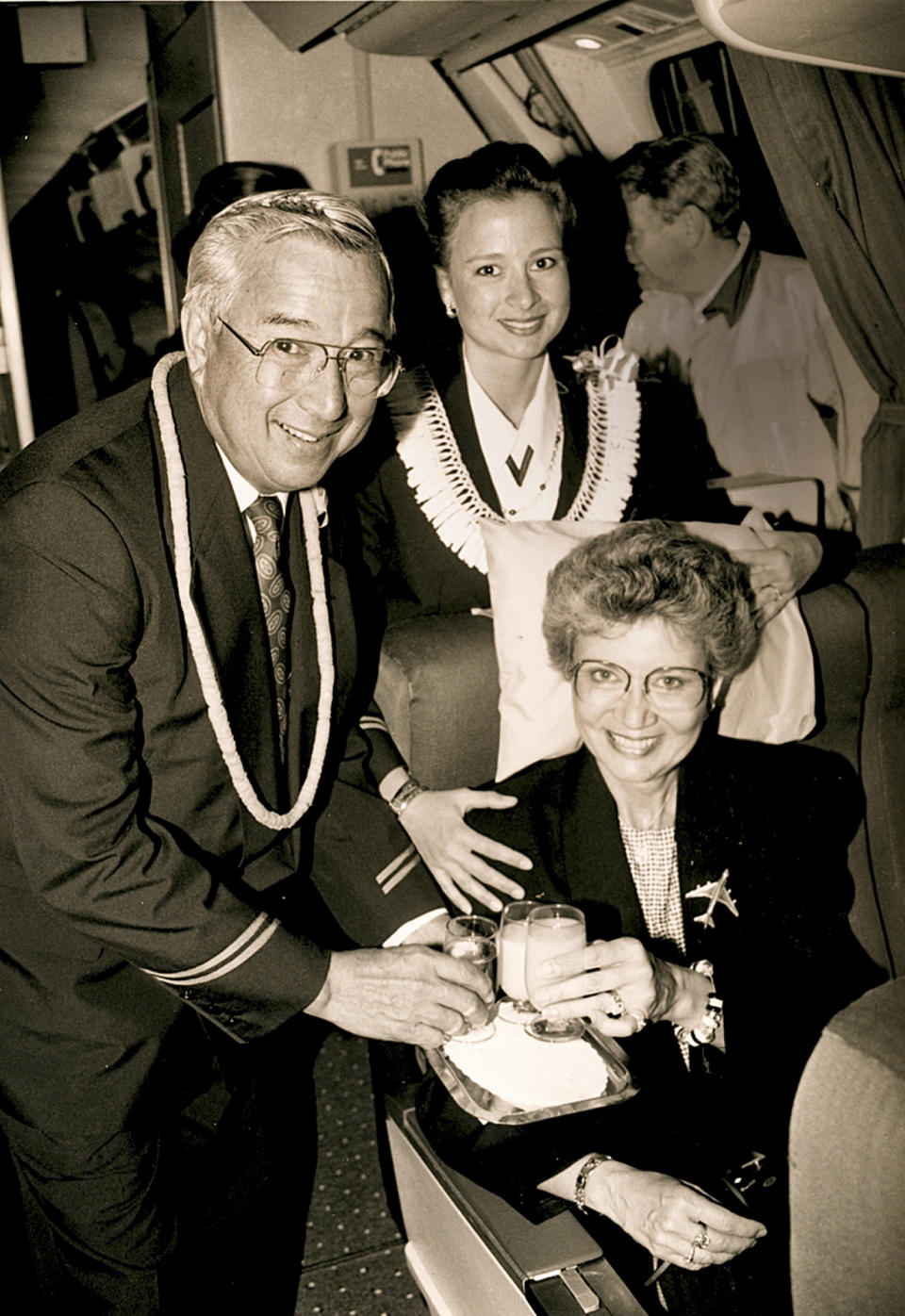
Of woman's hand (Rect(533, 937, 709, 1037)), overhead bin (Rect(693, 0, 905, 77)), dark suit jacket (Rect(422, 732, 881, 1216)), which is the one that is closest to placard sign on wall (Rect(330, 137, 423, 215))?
overhead bin (Rect(693, 0, 905, 77))

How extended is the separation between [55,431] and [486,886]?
37.4 inches

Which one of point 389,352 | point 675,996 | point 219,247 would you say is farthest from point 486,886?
point 219,247

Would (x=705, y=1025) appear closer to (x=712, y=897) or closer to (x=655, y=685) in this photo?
(x=712, y=897)

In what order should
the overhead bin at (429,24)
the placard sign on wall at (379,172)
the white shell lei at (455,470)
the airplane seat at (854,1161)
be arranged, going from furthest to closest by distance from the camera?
1. the placard sign on wall at (379,172)
2. the overhead bin at (429,24)
3. the white shell lei at (455,470)
4. the airplane seat at (854,1161)

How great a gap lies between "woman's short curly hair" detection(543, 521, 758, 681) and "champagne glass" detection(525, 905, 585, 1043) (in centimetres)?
49

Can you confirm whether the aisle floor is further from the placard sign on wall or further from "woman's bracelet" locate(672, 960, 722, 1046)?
the placard sign on wall

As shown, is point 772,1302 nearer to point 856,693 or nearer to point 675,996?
point 675,996

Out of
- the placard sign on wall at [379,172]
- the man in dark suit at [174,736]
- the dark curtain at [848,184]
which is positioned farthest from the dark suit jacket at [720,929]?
the placard sign on wall at [379,172]

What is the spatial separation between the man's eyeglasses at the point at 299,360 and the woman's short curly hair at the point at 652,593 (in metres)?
0.60

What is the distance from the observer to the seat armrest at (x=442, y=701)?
186 cm

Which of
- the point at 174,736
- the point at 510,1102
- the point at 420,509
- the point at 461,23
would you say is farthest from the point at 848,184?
the point at 510,1102

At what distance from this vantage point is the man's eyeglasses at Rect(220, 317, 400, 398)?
1.28 m

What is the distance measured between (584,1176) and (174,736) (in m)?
Result: 0.83

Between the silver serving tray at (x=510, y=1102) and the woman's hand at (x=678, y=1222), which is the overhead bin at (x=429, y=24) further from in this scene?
the woman's hand at (x=678, y=1222)
